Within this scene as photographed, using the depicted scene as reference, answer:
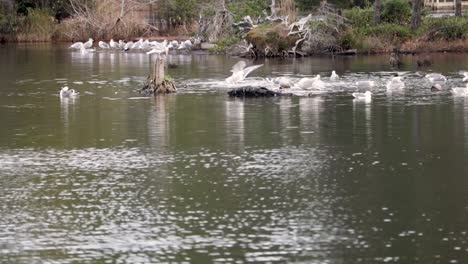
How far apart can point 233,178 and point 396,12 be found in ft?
139

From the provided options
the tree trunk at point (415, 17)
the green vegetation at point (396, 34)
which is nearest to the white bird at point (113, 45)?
the green vegetation at point (396, 34)

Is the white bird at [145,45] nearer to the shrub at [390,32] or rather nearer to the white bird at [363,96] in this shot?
the shrub at [390,32]

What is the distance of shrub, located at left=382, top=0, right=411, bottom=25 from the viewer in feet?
196

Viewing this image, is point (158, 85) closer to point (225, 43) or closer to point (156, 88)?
point (156, 88)

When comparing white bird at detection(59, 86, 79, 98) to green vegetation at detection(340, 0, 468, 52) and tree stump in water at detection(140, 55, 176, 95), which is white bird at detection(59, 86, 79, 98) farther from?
green vegetation at detection(340, 0, 468, 52)

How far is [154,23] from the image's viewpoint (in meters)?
74.6

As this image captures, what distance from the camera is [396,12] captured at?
59.9m

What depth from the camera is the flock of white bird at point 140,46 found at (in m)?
59.6

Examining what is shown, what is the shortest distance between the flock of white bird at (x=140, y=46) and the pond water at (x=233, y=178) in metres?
24.4

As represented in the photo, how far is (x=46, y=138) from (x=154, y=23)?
50453 millimetres

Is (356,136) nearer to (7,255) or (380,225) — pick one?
(380,225)

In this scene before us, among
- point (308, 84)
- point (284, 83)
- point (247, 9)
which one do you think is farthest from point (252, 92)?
point (247, 9)

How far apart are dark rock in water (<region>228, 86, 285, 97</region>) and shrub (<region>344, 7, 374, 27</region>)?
2415cm

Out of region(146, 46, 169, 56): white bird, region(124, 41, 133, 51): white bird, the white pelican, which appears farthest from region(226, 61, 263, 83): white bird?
region(124, 41, 133, 51): white bird
